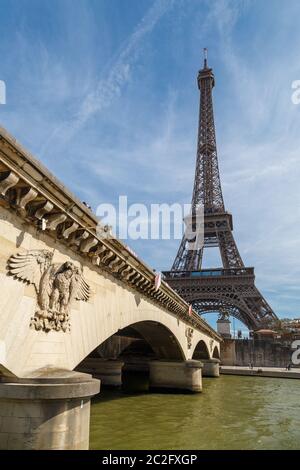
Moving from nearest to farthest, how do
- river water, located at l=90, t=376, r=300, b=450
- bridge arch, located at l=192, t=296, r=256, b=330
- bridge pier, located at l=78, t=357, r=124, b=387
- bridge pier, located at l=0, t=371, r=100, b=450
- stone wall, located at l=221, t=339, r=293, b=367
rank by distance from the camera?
bridge pier, located at l=0, t=371, r=100, b=450
river water, located at l=90, t=376, r=300, b=450
bridge pier, located at l=78, t=357, r=124, b=387
stone wall, located at l=221, t=339, r=293, b=367
bridge arch, located at l=192, t=296, r=256, b=330

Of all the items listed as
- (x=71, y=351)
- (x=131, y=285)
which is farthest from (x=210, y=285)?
(x=71, y=351)

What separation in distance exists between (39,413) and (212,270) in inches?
2750

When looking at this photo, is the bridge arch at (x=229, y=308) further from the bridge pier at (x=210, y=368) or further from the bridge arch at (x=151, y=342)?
the bridge arch at (x=151, y=342)

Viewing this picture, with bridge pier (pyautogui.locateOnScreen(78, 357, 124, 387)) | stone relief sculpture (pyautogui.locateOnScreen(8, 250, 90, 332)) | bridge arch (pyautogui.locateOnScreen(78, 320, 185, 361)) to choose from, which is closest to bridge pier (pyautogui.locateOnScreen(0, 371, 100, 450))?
stone relief sculpture (pyautogui.locateOnScreen(8, 250, 90, 332))

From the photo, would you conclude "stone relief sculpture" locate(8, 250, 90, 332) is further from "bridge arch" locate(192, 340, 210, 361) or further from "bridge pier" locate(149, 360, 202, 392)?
"bridge arch" locate(192, 340, 210, 361)

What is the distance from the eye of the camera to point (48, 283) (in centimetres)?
933

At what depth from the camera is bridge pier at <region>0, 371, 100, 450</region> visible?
7.78 metres

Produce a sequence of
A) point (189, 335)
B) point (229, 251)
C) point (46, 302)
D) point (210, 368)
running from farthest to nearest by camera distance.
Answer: point (229, 251), point (210, 368), point (189, 335), point (46, 302)

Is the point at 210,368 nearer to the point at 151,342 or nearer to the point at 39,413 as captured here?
the point at 151,342

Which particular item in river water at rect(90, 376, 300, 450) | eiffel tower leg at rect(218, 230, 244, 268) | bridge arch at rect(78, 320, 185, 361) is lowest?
river water at rect(90, 376, 300, 450)

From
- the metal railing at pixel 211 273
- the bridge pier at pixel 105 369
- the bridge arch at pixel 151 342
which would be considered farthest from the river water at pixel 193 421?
the metal railing at pixel 211 273

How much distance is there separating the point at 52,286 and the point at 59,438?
3439 millimetres

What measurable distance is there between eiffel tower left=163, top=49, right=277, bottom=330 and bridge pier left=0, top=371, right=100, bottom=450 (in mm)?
63310

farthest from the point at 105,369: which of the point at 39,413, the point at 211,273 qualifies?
the point at 211,273
